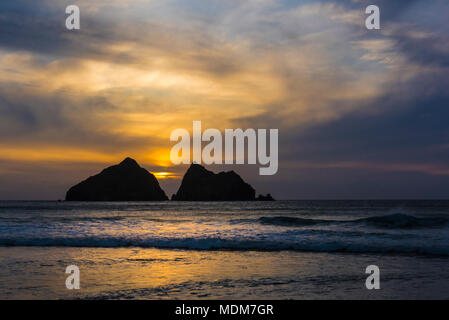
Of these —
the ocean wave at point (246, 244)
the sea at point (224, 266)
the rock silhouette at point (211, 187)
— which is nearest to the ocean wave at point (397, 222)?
the sea at point (224, 266)

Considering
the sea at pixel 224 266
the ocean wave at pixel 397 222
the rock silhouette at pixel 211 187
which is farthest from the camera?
the rock silhouette at pixel 211 187

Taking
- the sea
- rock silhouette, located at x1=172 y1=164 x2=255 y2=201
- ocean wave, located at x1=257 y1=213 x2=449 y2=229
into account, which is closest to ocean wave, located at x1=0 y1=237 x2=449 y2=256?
the sea

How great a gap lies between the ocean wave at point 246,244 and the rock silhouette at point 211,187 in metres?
165

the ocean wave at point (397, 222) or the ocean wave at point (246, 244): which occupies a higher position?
the ocean wave at point (246, 244)

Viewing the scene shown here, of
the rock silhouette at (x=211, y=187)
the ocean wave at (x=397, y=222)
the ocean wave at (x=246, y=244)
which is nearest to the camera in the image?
the ocean wave at (x=246, y=244)

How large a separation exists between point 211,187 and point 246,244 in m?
169

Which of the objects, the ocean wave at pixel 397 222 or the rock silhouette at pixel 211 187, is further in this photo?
the rock silhouette at pixel 211 187

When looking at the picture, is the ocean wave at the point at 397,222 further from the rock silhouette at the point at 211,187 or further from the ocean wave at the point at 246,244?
the rock silhouette at the point at 211,187

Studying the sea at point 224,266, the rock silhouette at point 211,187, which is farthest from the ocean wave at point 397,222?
the rock silhouette at point 211,187

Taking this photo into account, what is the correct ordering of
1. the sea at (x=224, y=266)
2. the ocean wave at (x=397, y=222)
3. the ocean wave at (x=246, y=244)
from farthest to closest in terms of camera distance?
the ocean wave at (x=397, y=222) → the ocean wave at (x=246, y=244) → the sea at (x=224, y=266)

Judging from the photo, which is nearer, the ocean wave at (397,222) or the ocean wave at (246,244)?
the ocean wave at (246,244)

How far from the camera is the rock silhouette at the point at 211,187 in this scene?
185875 millimetres

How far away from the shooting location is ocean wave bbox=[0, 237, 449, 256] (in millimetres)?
17391

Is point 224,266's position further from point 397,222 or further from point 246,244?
point 397,222
